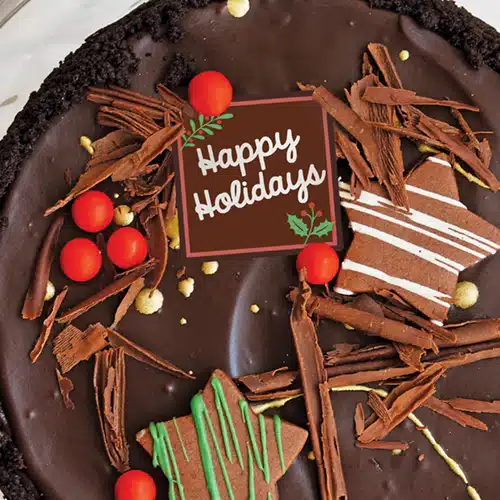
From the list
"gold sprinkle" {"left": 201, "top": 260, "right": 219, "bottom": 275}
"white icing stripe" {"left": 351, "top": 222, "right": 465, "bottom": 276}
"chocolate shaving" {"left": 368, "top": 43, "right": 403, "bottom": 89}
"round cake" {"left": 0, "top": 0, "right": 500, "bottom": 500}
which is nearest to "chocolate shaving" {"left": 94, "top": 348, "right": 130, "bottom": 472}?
"round cake" {"left": 0, "top": 0, "right": 500, "bottom": 500}

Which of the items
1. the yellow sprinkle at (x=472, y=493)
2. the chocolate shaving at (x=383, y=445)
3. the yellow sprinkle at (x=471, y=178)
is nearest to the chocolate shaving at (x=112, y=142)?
the yellow sprinkle at (x=471, y=178)

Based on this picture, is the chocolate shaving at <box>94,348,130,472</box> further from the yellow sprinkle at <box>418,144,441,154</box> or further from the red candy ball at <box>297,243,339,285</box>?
the yellow sprinkle at <box>418,144,441,154</box>

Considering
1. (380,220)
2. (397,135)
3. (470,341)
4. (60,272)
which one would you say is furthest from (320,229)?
(60,272)

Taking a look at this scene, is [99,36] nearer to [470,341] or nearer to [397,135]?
[397,135]

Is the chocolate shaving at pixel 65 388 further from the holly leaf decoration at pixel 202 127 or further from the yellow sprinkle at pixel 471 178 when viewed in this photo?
the yellow sprinkle at pixel 471 178

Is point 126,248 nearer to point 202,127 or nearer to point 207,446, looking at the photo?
point 202,127
